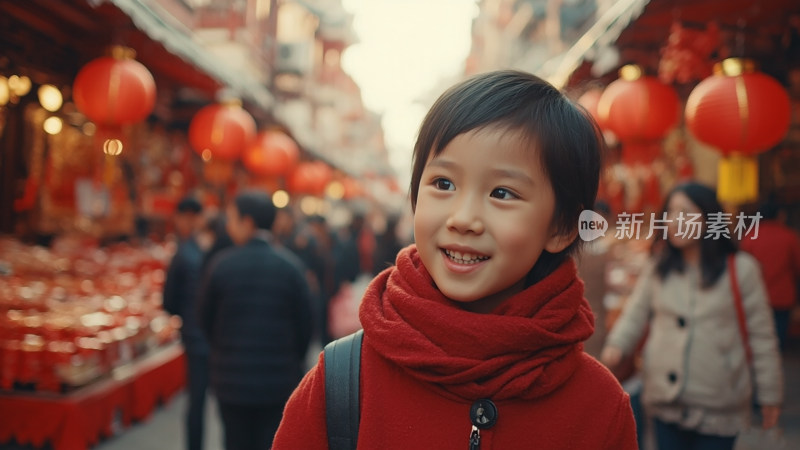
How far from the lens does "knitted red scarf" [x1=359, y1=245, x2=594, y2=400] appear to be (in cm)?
128

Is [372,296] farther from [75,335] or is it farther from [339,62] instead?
[339,62]

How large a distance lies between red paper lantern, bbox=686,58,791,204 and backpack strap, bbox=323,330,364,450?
353 centimetres

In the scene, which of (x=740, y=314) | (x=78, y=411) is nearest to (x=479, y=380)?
(x=740, y=314)

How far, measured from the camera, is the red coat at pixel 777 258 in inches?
266

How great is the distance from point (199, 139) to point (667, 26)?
208 inches

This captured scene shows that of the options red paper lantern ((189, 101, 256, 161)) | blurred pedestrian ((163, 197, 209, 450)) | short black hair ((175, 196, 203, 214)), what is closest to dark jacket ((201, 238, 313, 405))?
blurred pedestrian ((163, 197, 209, 450))

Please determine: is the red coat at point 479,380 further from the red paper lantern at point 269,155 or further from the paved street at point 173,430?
the red paper lantern at point 269,155

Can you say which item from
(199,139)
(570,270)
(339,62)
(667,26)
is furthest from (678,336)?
(339,62)

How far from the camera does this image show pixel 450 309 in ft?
4.33

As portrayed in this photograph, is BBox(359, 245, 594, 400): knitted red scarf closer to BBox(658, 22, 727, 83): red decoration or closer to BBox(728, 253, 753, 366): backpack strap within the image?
BBox(728, 253, 753, 366): backpack strap

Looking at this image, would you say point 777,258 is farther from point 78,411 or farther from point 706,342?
point 78,411

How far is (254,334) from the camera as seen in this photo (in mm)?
3980

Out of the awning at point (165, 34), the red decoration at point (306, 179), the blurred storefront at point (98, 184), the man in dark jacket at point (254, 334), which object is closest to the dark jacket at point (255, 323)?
the man in dark jacket at point (254, 334)

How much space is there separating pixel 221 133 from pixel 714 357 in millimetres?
6086
